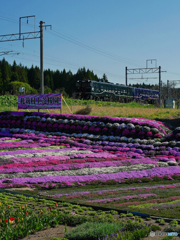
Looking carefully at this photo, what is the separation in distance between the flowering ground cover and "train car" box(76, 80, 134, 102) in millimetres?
23017

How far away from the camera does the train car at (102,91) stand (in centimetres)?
4381

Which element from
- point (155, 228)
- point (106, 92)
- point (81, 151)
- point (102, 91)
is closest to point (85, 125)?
point (81, 151)

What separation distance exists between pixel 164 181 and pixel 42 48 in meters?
17.8

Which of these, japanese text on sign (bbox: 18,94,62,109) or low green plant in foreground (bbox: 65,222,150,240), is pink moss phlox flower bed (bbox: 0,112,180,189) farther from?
low green plant in foreground (bbox: 65,222,150,240)

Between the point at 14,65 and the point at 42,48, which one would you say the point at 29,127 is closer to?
the point at 42,48

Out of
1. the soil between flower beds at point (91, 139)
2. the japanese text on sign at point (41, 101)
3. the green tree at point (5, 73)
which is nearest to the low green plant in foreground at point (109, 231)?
the soil between flower beds at point (91, 139)

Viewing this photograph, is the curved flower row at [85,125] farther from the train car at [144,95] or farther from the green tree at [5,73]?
the green tree at [5,73]

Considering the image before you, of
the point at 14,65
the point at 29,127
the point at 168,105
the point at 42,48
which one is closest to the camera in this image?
the point at 29,127

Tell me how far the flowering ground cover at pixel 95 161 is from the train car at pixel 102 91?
23.0 meters

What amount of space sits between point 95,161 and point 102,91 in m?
34.5

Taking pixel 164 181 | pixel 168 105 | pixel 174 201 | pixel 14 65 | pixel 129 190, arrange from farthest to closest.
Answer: pixel 14 65, pixel 168 105, pixel 164 181, pixel 129 190, pixel 174 201

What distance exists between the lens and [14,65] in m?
73.7

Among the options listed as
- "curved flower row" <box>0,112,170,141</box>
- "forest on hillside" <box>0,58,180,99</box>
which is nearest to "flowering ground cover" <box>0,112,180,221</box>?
"curved flower row" <box>0,112,170,141</box>

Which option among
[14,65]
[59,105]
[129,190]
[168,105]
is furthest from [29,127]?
[14,65]
